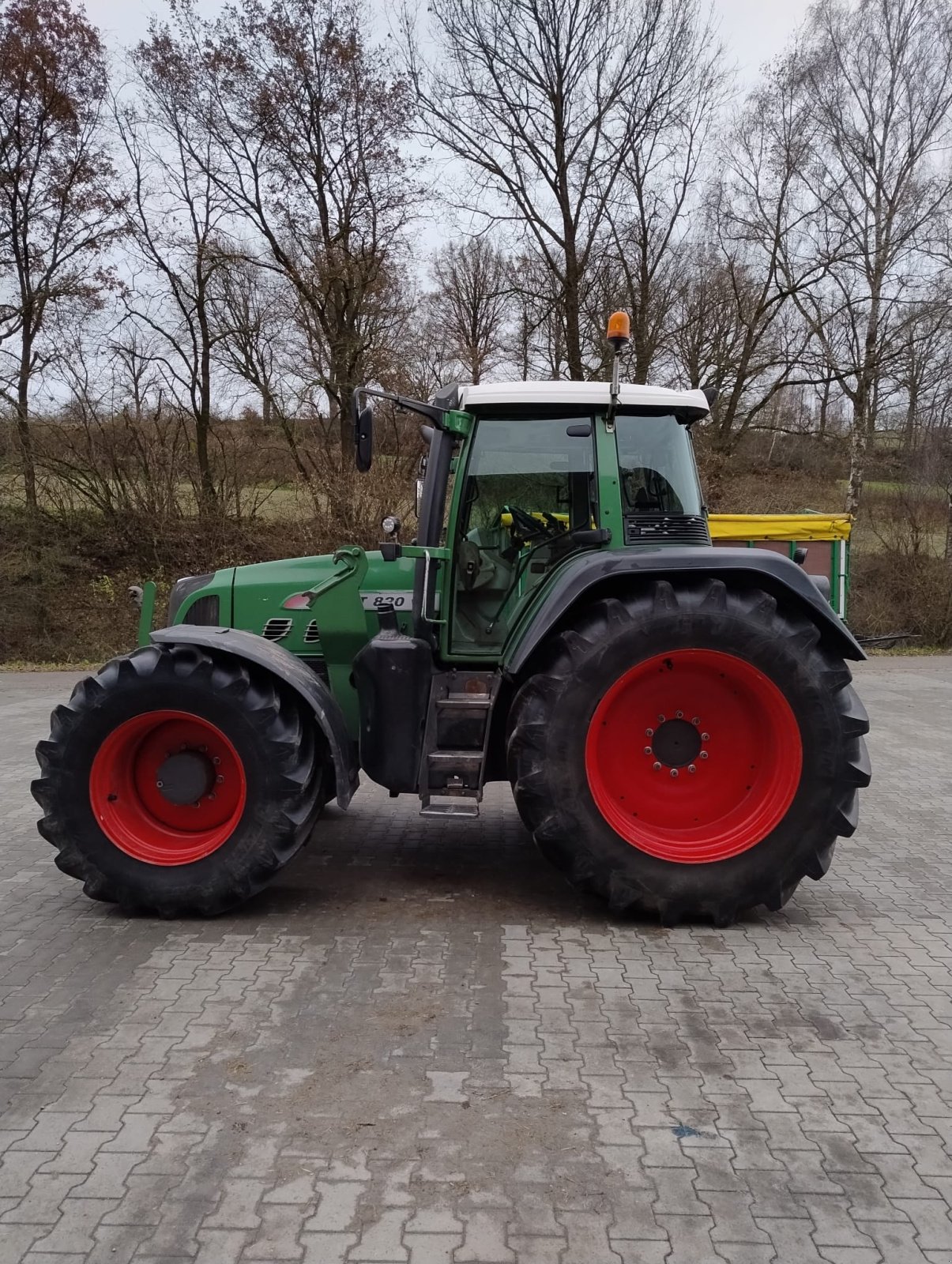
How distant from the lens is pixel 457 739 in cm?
402

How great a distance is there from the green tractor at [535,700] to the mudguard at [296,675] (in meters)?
0.02

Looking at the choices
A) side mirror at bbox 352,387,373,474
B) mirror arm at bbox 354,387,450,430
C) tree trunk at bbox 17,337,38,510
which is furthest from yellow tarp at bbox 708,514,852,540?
tree trunk at bbox 17,337,38,510

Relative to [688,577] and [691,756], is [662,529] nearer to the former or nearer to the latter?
[688,577]

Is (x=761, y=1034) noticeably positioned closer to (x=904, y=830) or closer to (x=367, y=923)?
(x=367, y=923)

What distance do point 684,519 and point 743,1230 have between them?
2.81 meters

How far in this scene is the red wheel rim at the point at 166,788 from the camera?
12.4ft

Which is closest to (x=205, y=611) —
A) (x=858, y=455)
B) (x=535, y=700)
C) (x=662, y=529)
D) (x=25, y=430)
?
(x=535, y=700)

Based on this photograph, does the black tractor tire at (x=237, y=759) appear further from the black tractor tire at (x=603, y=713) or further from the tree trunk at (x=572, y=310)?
the tree trunk at (x=572, y=310)

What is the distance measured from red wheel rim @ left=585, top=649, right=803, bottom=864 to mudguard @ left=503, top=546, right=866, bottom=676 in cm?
39

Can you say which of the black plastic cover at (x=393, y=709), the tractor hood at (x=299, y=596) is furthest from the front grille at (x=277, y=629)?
the black plastic cover at (x=393, y=709)

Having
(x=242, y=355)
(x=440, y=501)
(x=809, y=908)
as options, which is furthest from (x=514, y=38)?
(x=809, y=908)

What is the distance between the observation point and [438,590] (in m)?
4.12

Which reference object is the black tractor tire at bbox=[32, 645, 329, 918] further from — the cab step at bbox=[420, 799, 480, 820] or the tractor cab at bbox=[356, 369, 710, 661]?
the tractor cab at bbox=[356, 369, 710, 661]

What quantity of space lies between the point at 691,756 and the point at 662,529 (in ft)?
3.39
